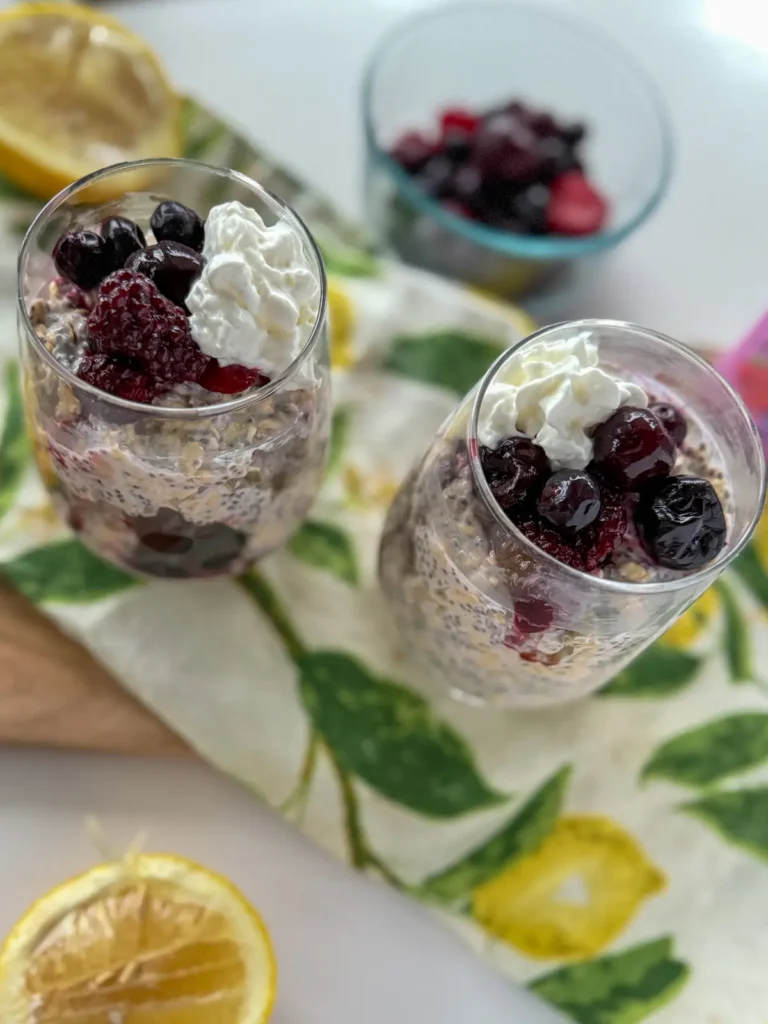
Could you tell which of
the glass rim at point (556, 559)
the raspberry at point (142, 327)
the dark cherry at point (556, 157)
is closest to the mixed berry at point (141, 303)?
the raspberry at point (142, 327)

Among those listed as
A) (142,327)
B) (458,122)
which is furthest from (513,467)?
(458,122)

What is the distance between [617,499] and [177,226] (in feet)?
1.29

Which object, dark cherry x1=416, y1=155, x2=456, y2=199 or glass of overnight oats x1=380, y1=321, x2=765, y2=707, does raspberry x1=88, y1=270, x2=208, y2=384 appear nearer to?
glass of overnight oats x1=380, y1=321, x2=765, y2=707

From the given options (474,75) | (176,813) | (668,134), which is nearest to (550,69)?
(474,75)

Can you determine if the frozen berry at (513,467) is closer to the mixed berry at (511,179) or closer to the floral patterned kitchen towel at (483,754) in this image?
the floral patterned kitchen towel at (483,754)

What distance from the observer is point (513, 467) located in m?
0.73

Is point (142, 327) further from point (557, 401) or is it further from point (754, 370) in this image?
point (754, 370)

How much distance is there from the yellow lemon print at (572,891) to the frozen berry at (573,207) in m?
0.70

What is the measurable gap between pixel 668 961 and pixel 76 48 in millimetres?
1134

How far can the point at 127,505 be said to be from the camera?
0.80 metres

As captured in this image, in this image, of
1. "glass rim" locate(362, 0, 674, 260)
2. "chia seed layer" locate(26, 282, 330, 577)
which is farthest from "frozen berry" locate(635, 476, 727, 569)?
"glass rim" locate(362, 0, 674, 260)

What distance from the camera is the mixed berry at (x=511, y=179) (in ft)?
4.08

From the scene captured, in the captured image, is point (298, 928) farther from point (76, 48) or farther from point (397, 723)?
point (76, 48)

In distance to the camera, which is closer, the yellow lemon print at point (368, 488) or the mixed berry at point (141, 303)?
the mixed berry at point (141, 303)
